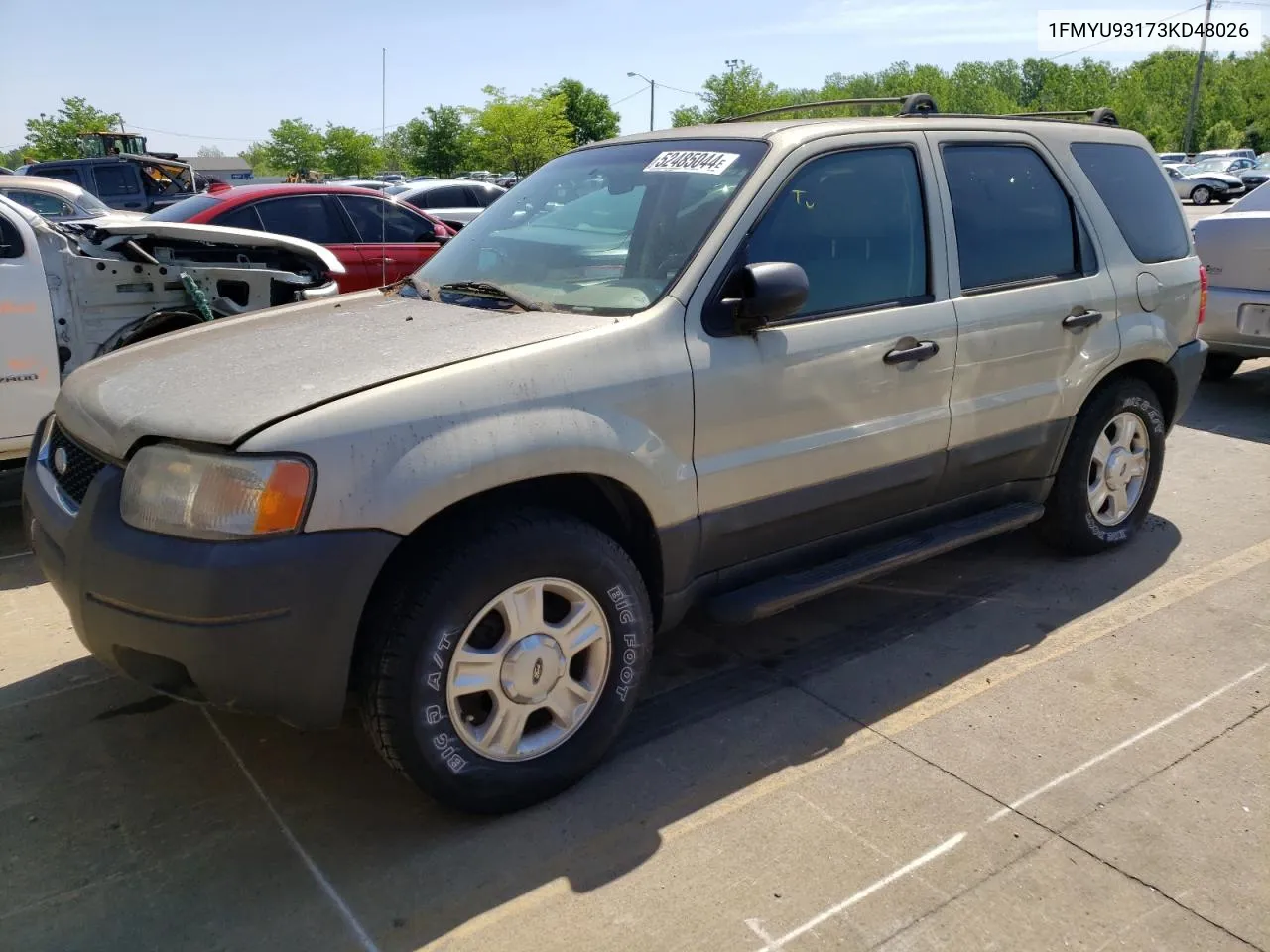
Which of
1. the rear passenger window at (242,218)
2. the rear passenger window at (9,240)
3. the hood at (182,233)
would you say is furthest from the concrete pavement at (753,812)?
the rear passenger window at (242,218)

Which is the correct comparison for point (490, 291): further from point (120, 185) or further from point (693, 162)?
point (120, 185)

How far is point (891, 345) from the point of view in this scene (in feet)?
11.5

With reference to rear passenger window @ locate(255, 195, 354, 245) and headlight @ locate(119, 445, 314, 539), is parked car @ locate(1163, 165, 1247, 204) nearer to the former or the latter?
rear passenger window @ locate(255, 195, 354, 245)

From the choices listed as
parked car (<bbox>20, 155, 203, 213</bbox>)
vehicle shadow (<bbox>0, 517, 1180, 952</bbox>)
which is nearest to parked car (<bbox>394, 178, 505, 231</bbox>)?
parked car (<bbox>20, 155, 203, 213</bbox>)

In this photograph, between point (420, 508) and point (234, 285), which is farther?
point (234, 285)

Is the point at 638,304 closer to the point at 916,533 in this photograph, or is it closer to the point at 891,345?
the point at 891,345

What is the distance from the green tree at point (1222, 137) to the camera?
64.6m

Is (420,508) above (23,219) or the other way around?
the other way around

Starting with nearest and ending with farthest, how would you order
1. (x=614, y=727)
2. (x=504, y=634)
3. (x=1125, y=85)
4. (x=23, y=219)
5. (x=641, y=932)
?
(x=641, y=932)
(x=504, y=634)
(x=614, y=727)
(x=23, y=219)
(x=1125, y=85)

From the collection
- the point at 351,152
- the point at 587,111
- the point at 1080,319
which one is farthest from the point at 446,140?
the point at 1080,319

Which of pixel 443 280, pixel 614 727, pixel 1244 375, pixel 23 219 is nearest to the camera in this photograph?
pixel 614 727

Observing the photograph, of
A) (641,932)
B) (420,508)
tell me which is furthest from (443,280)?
(641,932)

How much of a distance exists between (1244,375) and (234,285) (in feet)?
26.3

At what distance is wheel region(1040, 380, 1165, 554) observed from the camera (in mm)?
4414
